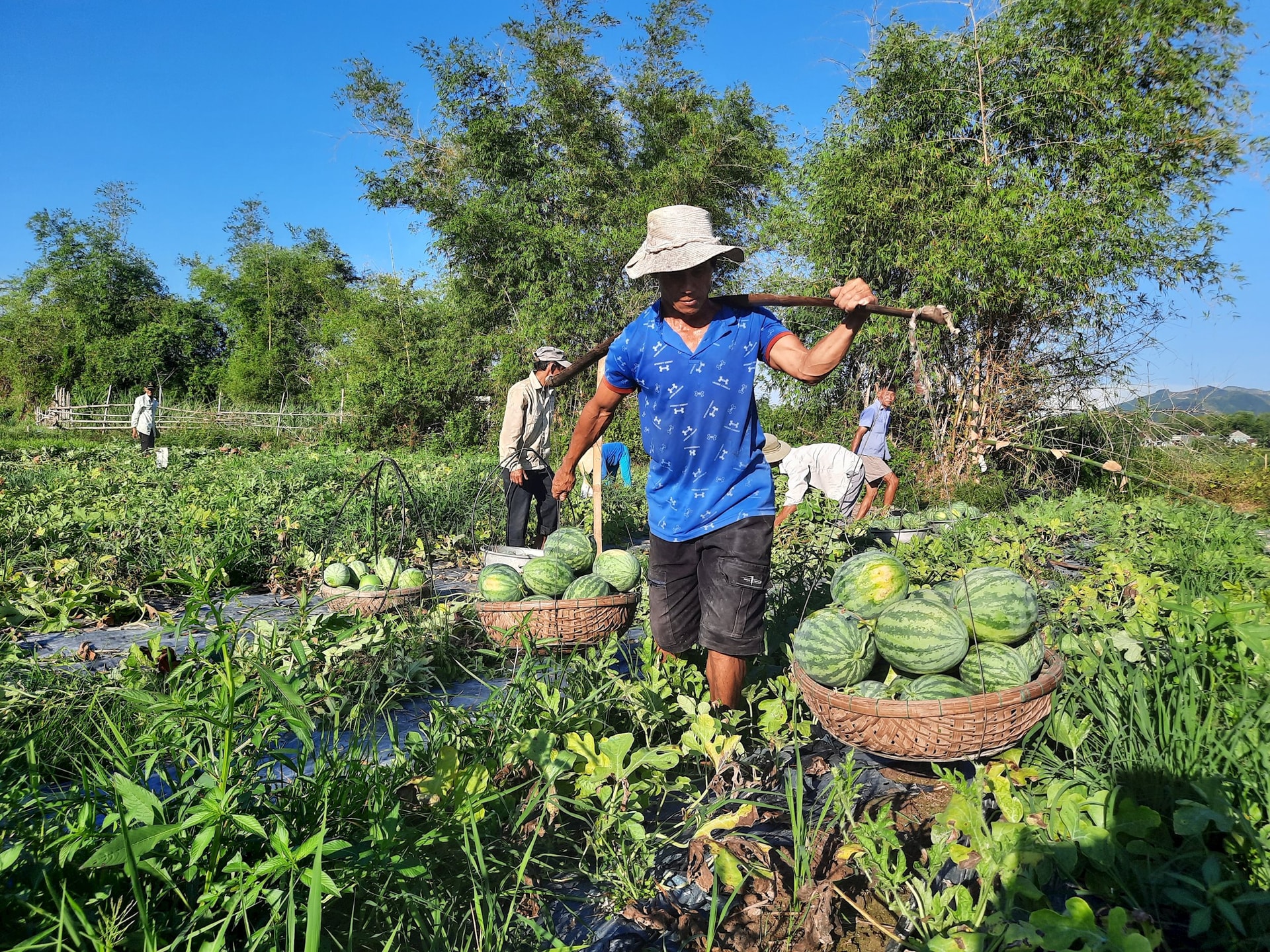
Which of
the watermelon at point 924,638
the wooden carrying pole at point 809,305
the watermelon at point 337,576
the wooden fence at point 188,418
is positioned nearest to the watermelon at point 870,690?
the watermelon at point 924,638

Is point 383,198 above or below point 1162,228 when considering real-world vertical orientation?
above

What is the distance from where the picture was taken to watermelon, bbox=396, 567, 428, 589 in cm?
462

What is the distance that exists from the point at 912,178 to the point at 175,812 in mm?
13191

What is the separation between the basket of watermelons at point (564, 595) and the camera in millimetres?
3564

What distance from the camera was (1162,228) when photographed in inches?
422

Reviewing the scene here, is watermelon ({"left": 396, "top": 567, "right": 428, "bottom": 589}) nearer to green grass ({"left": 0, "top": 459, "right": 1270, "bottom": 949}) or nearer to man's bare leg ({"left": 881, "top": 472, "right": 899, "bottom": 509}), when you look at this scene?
green grass ({"left": 0, "top": 459, "right": 1270, "bottom": 949})

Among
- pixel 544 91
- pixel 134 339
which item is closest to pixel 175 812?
pixel 544 91

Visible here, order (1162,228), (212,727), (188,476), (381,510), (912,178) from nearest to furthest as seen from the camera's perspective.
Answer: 1. (212,727)
2. (381,510)
3. (188,476)
4. (1162,228)
5. (912,178)

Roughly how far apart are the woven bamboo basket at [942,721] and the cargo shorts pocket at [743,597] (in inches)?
15.5

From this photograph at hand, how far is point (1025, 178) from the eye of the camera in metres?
10.9

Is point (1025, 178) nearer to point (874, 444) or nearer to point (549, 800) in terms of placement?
point (874, 444)

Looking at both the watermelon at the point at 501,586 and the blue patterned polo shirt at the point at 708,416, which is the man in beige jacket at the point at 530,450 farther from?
the blue patterned polo shirt at the point at 708,416

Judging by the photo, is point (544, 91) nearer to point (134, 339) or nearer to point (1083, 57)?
point (1083, 57)

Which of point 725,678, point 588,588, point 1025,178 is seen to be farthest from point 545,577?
point 1025,178
